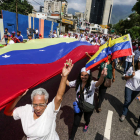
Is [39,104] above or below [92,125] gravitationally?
above

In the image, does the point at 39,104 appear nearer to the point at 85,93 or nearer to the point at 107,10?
the point at 85,93

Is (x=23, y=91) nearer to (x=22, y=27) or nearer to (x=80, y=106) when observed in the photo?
(x=80, y=106)

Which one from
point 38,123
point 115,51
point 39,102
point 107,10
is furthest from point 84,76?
point 107,10

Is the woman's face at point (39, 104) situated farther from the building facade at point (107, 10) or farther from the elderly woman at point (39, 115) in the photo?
the building facade at point (107, 10)

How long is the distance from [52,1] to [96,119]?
95.1 metres

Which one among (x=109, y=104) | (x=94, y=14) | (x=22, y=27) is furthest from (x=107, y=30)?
(x=109, y=104)

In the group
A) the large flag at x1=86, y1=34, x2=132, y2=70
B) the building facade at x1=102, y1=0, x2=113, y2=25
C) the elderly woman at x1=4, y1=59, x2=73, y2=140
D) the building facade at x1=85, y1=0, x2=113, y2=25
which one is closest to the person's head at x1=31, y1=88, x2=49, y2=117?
the elderly woman at x1=4, y1=59, x2=73, y2=140

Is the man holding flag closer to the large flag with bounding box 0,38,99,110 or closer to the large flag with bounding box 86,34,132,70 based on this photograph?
the large flag with bounding box 86,34,132,70

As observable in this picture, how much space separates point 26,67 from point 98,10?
131283 mm

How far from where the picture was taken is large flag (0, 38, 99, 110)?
1806 mm

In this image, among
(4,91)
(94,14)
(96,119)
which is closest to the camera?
(4,91)

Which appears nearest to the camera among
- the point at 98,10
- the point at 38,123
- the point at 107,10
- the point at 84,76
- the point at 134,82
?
the point at 38,123

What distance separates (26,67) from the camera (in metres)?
2.69

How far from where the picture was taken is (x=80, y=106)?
2.23 meters
